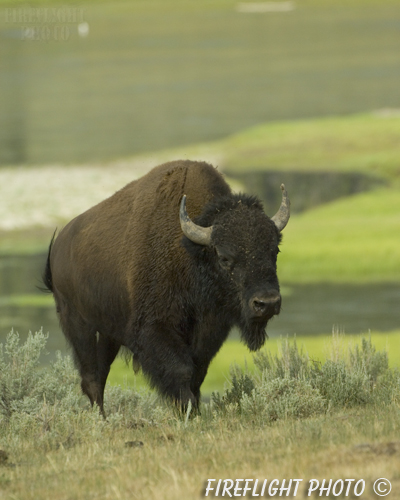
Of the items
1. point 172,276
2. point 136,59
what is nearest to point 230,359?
point 172,276

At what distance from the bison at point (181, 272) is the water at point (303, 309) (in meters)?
10.6

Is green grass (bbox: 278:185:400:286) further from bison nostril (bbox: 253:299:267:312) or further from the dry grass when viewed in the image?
the dry grass

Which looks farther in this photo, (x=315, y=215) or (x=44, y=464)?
(x=315, y=215)

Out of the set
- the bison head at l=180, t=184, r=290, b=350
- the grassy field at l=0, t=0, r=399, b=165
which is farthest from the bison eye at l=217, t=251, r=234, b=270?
the grassy field at l=0, t=0, r=399, b=165

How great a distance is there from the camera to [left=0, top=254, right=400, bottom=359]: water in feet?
67.2

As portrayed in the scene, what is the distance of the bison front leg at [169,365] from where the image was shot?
25.6 feet

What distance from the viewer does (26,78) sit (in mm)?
88812

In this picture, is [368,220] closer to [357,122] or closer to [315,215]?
[315,215]

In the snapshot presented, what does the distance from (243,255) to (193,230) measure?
47 centimetres

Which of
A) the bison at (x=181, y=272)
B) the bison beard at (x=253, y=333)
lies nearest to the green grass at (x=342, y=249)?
the bison at (x=181, y=272)

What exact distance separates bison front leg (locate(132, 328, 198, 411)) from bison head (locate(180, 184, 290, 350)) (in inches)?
19.0

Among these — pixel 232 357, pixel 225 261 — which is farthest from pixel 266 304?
pixel 232 357

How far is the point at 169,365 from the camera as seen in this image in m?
7.82

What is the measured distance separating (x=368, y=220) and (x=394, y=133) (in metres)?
16.6
